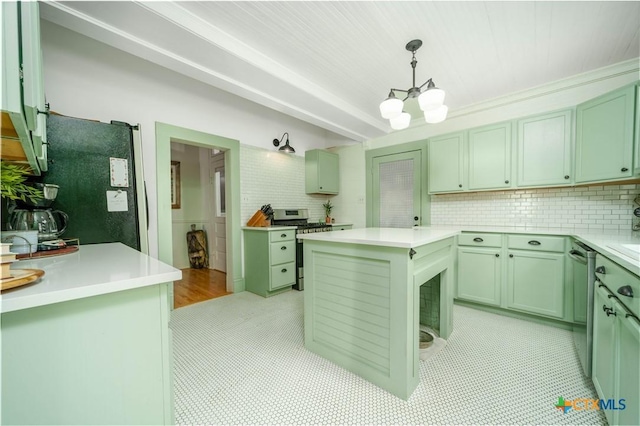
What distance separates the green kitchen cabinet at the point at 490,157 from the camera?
2.90 meters

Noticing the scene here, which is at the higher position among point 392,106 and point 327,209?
point 392,106

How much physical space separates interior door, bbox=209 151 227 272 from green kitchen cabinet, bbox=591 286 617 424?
4.69m

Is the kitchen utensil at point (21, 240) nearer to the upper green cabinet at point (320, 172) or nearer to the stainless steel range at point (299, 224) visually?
the stainless steel range at point (299, 224)

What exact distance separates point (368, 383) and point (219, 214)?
4052mm

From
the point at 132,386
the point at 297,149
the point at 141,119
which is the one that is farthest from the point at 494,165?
the point at 141,119

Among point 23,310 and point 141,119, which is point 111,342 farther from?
point 141,119

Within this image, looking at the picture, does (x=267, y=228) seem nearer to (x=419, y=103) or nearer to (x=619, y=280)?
(x=419, y=103)

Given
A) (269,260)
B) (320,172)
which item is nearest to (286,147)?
(320,172)

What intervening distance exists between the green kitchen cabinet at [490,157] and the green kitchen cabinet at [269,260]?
2.59m

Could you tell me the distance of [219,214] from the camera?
4.79 meters

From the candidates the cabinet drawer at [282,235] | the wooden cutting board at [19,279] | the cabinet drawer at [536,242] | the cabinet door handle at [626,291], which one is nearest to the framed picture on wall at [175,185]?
the cabinet drawer at [282,235]

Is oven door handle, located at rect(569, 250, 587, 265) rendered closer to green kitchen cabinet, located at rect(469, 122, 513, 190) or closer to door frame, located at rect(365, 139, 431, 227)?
green kitchen cabinet, located at rect(469, 122, 513, 190)

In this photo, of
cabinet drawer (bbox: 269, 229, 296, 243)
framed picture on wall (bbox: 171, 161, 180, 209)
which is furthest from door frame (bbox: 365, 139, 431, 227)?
framed picture on wall (bbox: 171, 161, 180, 209)

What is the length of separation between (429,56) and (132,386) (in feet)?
10.5
